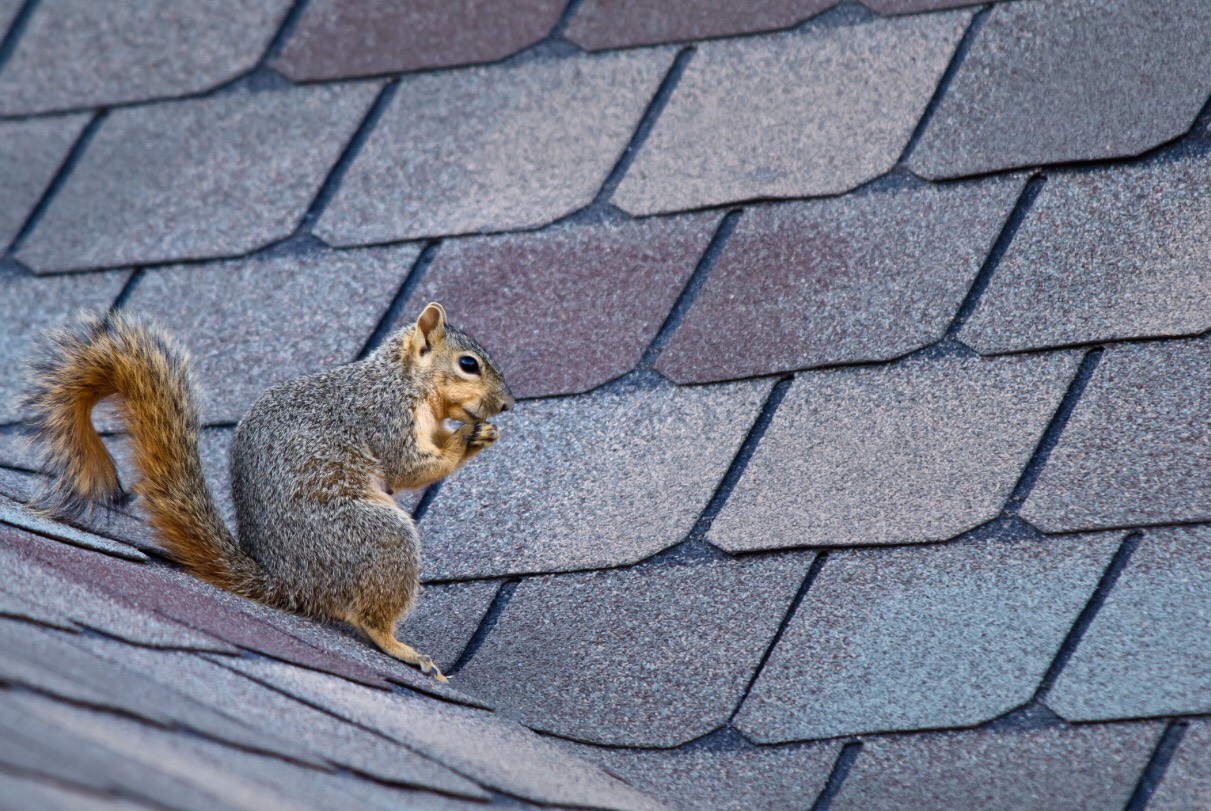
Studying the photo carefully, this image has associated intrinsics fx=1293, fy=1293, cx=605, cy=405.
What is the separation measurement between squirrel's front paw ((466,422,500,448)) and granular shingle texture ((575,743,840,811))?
0.53 meters

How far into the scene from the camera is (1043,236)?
6.51 ft

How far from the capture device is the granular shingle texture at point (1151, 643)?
62.1 inches

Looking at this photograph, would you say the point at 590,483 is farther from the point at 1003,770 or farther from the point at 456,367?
the point at 1003,770

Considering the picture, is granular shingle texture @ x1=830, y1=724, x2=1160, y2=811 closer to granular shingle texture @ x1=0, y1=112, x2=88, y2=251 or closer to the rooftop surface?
the rooftop surface

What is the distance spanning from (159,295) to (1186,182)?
67.3 inches

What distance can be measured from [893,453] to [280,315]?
3.50 ft

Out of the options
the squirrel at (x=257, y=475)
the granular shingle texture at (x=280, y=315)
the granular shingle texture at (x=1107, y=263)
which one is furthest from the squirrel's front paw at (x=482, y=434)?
the granular shingle texture at (x=1107, y=263)

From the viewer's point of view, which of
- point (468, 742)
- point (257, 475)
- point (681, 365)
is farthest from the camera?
point (681, 365)

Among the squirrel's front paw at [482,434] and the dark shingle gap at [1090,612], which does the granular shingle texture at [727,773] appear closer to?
the dark shingle gap at [1090,612]

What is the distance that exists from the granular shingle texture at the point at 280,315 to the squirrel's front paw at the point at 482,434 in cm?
35

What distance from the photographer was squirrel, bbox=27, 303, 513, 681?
1827 millimetres

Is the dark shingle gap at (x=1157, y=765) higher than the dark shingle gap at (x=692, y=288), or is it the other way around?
the dark shingle gap at (x=692, y=288)

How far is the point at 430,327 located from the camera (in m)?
2.04

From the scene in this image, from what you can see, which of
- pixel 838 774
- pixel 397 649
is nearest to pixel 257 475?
pixel 397 649
